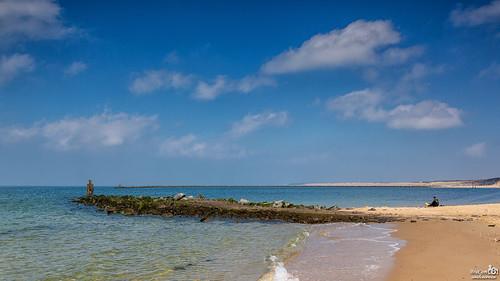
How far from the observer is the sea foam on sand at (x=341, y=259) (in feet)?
42.5

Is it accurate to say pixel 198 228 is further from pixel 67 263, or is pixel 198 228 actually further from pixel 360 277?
pixel 360 277

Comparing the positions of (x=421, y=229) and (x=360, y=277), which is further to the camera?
(x=421, y=229)

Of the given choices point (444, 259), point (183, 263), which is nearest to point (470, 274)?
point (444, 259)

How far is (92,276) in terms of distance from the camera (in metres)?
13.8

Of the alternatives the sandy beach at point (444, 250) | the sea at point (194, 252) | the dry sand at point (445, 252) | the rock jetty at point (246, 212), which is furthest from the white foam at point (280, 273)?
the rock jetty at point (246, 212)

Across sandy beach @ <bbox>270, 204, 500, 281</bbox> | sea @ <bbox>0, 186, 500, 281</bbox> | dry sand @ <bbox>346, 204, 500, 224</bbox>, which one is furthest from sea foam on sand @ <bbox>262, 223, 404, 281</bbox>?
dry sand @ <bbox>346, 204, 500, 224</bbox>

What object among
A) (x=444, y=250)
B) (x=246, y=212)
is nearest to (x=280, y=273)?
(x=444, y=250)

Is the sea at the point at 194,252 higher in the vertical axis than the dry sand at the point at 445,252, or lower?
lower

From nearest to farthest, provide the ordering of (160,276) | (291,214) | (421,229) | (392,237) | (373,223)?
(160,276) → (392,237) → (421,229) → (373,223) → (291,214)

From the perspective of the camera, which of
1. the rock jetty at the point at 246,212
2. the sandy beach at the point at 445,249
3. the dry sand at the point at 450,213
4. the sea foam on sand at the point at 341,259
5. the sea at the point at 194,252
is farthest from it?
the rock jetty at the point at 246,212

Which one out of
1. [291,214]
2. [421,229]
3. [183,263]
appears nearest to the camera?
[183,263]

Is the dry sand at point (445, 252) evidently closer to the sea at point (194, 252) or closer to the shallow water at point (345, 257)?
the shallow water at point (345, 257)

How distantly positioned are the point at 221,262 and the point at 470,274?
816 cm

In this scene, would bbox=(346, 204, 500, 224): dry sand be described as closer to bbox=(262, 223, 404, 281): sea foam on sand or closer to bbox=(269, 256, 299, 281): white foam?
bbox=(262, 223, 404, 281): sea foam on sand
